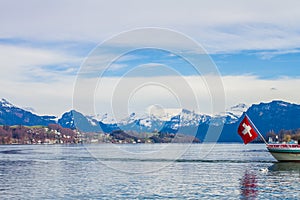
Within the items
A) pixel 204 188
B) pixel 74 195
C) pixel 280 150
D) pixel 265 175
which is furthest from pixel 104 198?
pixel 280 150

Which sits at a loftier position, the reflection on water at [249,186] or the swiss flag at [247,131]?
the swiss flag at [247,131]

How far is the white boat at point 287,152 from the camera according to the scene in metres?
130

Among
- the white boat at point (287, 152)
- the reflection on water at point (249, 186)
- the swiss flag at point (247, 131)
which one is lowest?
the reflection on water at point (249, 186)

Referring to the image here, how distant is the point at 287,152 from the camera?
131 m

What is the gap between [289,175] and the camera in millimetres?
95250

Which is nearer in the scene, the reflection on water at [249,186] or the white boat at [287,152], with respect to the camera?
the reflection on water at [249,186]

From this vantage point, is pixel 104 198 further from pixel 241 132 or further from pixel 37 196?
pixel 241 132

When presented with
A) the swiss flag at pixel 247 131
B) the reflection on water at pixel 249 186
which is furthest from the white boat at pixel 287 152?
the reflection on water at pixel 249 186

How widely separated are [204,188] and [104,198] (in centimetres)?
1751

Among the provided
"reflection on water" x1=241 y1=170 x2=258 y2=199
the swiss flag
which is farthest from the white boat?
"reflection on water" x1=241 y1=170 x2=258 y2=199

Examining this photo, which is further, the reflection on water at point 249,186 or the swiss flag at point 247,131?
the swiss flag at point 247,131

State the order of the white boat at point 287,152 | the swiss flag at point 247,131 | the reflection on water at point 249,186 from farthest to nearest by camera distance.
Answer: the white boat at point 287,152 < the swiss flag at point 247,131 < the reflection on water at point 249,186

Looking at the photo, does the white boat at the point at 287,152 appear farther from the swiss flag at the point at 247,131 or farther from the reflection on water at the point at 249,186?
the reflection on water at the point at 249,186

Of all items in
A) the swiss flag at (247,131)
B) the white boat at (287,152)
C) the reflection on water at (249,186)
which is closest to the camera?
the reflection on water at (249,186)
